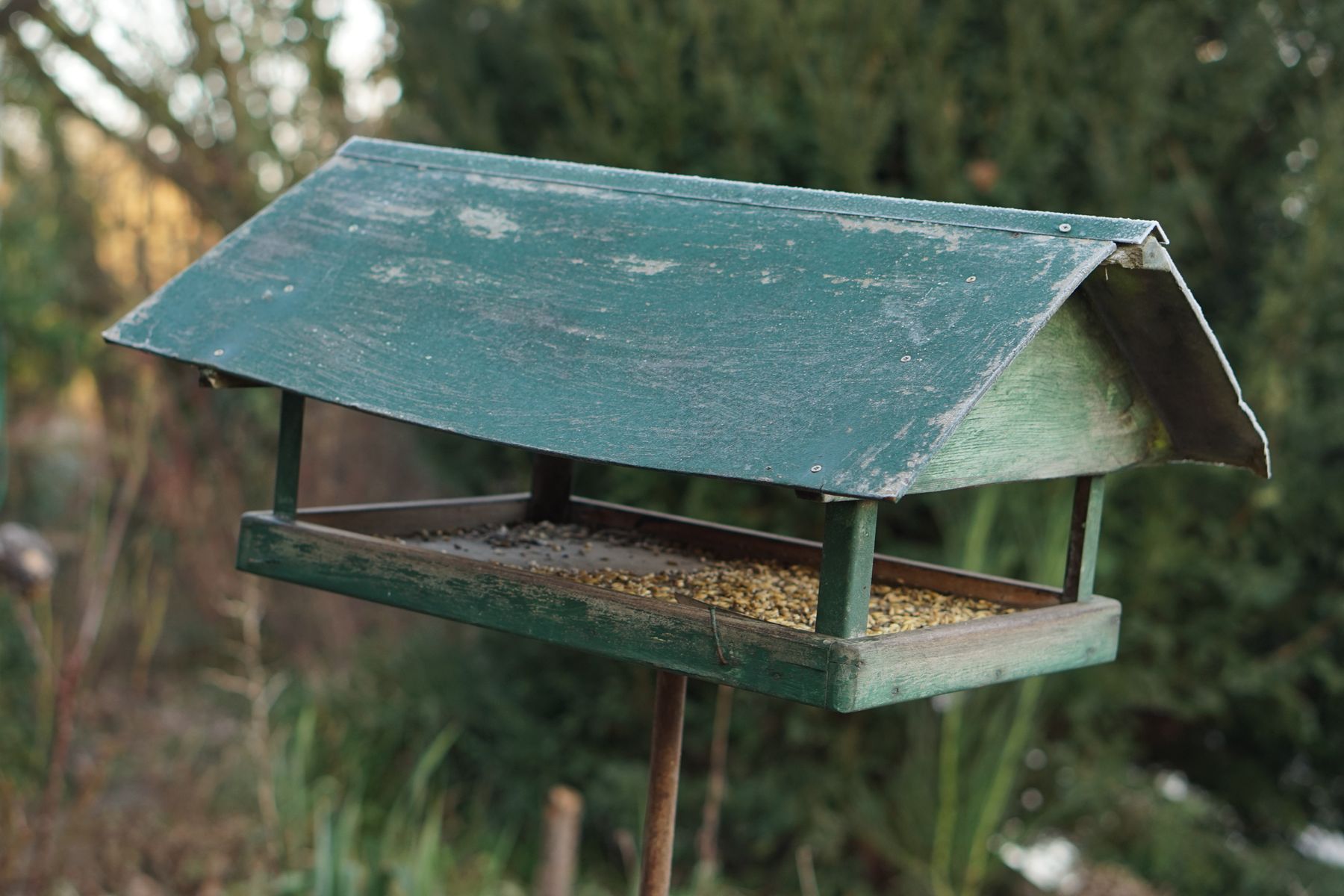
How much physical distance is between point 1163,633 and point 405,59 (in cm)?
300

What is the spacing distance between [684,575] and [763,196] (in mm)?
562

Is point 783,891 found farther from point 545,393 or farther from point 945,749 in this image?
point 545,393

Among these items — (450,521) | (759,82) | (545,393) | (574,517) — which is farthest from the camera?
(759,82)

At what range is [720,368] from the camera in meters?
1.52

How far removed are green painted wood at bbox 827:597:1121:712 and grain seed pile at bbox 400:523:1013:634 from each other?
0.07 metres

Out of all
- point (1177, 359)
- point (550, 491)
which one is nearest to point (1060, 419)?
point (1177, 359)

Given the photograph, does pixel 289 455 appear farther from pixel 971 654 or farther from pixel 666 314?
pixel 971 654

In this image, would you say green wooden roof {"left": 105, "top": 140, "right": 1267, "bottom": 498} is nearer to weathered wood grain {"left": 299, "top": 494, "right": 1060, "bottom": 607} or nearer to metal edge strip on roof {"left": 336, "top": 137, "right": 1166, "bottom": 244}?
metal edge strip on roof {"left": 336, "top": 137, "right": 1166, "bottom": 244}

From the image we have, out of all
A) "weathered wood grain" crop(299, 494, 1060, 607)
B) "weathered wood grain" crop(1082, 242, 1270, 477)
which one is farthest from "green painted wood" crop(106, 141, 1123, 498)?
"weathered wood grain" crop(299, 494, 1060, 607)

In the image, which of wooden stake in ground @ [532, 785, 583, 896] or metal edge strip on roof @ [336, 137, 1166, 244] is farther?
wooden stake in ground @ [532, 785, 583, 896]

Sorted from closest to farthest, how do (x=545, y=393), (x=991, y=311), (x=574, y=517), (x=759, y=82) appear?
(x=991, y=311) → (x=545, y=393) → (x=574, y=517) → (x=759, y=82)

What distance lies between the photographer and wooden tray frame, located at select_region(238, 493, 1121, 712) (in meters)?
1.48

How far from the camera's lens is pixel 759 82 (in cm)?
382

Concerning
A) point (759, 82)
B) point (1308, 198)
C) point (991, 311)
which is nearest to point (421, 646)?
point (759, 82)
